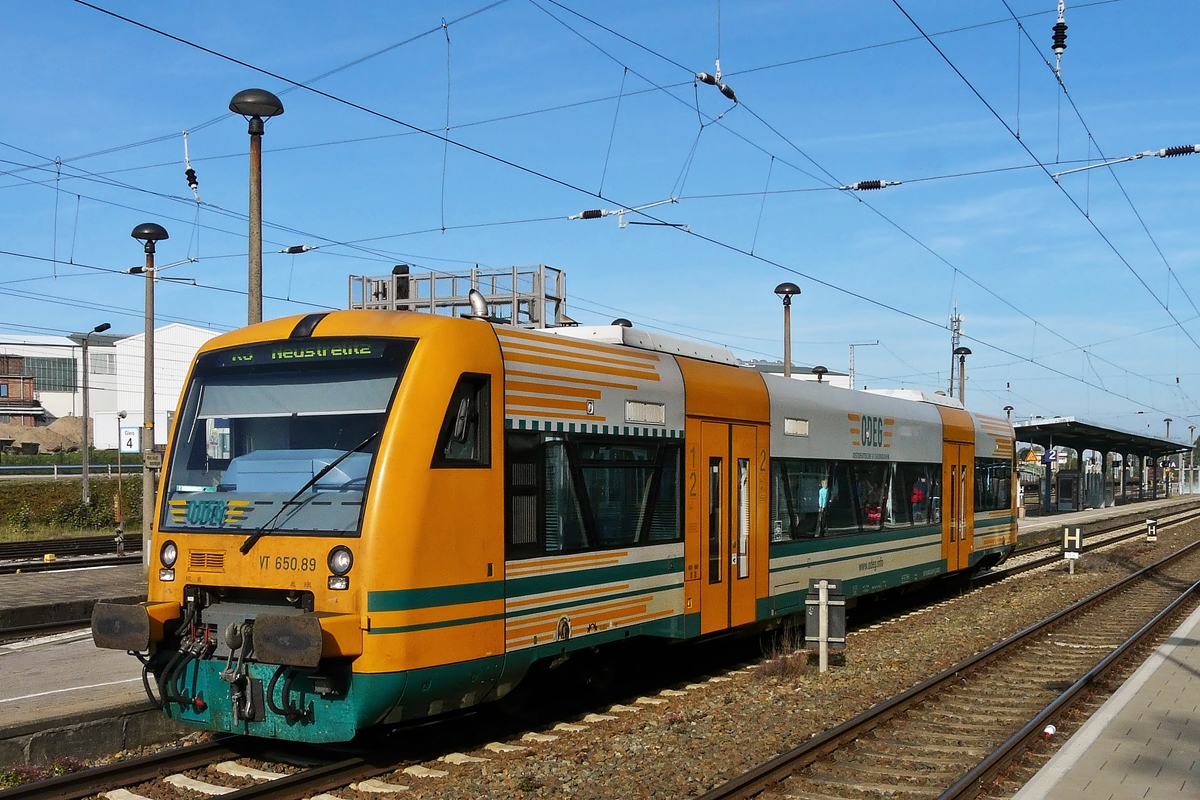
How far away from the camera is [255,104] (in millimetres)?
12945

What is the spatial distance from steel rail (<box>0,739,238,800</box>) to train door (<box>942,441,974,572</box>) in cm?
1296

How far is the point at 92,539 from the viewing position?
105ft

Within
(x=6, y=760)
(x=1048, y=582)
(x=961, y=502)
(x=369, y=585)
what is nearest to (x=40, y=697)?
(x=6, y=760)

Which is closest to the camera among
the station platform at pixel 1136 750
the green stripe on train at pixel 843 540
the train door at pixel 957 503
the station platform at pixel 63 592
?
the station platform at pixel 1136 750

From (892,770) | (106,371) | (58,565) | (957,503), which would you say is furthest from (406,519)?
(106,371)

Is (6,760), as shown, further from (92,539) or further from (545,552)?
(92,539)

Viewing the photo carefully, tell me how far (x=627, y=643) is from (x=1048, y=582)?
1467 cm

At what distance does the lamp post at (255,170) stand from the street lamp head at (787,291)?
50.9 feet

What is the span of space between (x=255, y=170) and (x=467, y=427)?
6842 millimetres

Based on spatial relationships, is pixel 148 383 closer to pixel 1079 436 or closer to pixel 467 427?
pixel 467 427

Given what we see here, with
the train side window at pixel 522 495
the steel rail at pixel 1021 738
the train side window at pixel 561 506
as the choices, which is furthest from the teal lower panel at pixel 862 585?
the train side window at pixel 522 495

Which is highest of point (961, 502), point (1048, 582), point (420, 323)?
point (420, 323)

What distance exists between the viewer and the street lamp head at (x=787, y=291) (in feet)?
88.3

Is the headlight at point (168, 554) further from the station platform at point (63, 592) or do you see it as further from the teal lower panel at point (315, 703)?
the station platform at point (63, 592)
